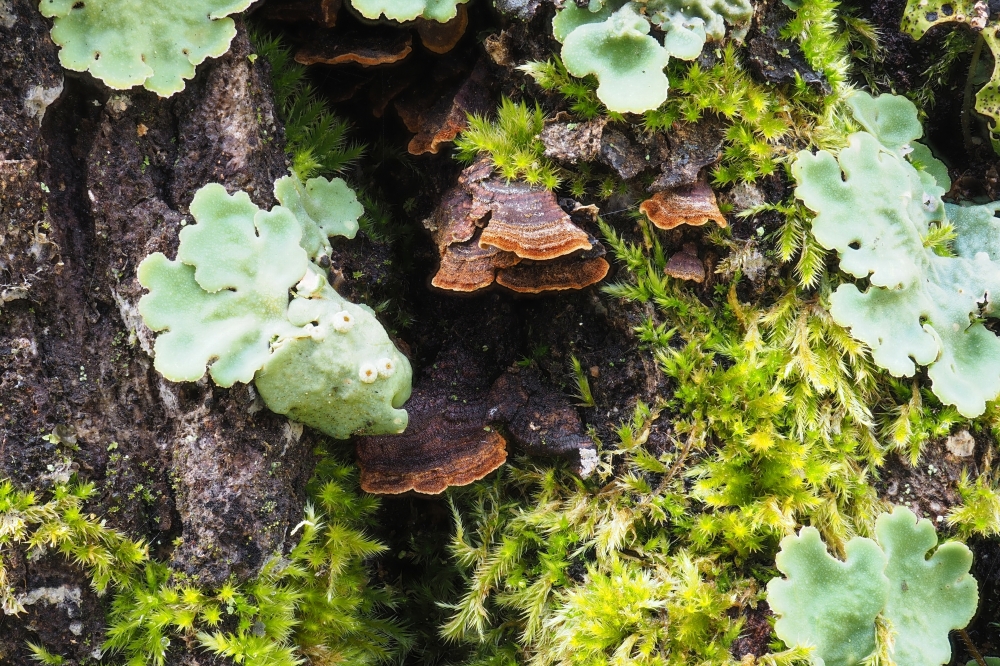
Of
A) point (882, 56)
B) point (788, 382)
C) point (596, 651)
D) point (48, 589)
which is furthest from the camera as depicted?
point (882, 56)

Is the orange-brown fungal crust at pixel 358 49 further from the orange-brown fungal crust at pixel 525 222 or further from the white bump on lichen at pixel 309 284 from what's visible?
the white bump on lichen at pixel 309 284

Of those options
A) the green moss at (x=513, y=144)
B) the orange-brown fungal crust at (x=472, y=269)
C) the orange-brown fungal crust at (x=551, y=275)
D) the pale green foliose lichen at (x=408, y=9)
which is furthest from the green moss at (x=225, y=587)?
the pale green foliose lichen at (x=408, y=9)

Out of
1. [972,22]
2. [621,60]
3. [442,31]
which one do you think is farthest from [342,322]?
[972,22]

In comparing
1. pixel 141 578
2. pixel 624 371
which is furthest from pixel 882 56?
pixel 141 578

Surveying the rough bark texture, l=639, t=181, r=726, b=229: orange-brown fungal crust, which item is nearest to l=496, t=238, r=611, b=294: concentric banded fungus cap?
l=639, t=181, r=726, b=229: orange-brown fungal crust

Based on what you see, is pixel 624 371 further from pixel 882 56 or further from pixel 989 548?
pixel 882 56

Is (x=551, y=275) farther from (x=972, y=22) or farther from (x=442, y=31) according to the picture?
(x=972, y=22)
